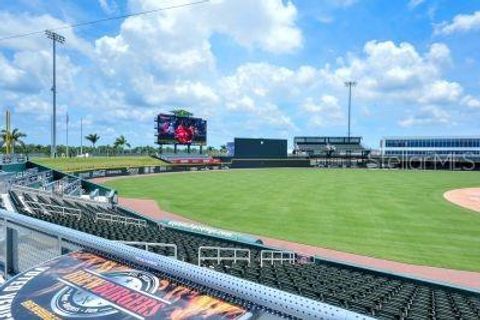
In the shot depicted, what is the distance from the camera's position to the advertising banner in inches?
112

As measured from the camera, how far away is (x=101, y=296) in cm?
326

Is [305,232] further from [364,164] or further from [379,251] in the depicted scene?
[364,164]

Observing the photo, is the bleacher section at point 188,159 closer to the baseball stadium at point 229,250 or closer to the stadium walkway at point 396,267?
the baseball stadium at point 229,250

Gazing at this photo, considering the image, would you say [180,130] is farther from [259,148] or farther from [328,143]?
[328,143]

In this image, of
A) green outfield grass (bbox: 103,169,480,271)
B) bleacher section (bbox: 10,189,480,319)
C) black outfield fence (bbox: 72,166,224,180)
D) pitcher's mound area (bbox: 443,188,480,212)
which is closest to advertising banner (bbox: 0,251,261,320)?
bleacher section (bbox: 10,189,480,319)

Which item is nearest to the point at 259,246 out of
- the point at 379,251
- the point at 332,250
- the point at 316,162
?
the point at 332,250

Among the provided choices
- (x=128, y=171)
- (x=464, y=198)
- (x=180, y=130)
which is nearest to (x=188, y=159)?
(x=180, y=130)

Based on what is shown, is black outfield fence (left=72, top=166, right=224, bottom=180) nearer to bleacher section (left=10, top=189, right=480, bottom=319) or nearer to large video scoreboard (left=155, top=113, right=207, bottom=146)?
large video scoreboard (left=155, top=113, right=207, bottom=146)

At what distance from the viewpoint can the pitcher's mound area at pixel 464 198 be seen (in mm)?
30703

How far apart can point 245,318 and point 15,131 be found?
308 ft

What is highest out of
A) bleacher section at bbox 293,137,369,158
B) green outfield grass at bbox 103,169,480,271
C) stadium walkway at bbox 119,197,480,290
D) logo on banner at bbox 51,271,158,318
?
bleacher section at bbox 293,137,369,158

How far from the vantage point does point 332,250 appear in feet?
56.9

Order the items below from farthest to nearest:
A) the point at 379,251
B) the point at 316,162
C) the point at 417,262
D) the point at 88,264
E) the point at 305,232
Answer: the point at 316,162, the point at 305,232, the point at 379,251, the point at 417,262, the point at 88,264

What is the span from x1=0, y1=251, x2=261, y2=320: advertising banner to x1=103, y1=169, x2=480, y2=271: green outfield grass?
48.5 feet
